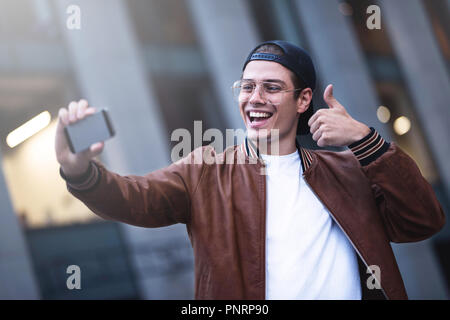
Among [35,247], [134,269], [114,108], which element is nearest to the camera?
[35,247]

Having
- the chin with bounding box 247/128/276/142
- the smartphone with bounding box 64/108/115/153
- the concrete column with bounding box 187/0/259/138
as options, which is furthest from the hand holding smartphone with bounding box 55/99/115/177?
the concrete column with bounding box 187/0/259/138

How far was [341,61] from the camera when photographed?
8523mm

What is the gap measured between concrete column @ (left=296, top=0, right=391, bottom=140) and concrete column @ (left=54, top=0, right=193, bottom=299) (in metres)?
2.87

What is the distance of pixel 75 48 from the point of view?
24.0 feet

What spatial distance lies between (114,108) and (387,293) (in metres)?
5.77

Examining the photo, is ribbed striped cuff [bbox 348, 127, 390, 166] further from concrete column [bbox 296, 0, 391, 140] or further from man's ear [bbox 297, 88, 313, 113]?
concrete column [bbox 296, 0, 391, 140]

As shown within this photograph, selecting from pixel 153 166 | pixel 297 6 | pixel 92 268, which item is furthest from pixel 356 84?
pixel 92 268

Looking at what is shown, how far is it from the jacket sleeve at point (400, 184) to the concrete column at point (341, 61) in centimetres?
583

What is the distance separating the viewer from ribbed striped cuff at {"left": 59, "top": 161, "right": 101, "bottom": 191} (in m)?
1.84

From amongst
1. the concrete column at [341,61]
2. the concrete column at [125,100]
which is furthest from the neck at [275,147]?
the concrete column at [341,61]

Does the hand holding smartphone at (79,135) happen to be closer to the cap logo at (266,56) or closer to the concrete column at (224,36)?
the cap logo at (266,56)

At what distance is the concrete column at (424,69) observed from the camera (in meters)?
7.19
